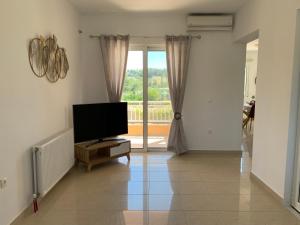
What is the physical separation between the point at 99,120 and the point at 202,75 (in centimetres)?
226

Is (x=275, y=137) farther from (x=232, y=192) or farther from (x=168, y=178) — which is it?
(x=168, y=178)

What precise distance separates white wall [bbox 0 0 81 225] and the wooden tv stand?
2.37 feet

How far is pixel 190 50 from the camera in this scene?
5.25 metres

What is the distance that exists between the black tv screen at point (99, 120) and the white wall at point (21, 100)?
20.6 inches

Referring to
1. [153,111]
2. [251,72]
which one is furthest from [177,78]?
[251,72]

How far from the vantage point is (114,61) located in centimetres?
514

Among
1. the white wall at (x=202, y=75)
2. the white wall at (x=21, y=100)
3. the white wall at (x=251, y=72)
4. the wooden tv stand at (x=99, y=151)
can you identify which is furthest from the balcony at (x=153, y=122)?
the white wall at (x=251, y=72)

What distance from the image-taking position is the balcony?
5527 mm

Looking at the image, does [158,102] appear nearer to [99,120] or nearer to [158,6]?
[99,120]

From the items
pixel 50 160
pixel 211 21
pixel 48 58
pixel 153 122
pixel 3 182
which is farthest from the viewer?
pixel 153 122

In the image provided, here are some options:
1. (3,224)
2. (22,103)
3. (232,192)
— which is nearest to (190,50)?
(232,192)

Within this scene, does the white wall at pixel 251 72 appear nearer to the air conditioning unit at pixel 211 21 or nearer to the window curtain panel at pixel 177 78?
the air conditioning unit at pixel 211 21

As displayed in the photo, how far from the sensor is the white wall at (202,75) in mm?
5211

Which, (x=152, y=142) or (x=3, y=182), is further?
(x=152, y=142)
